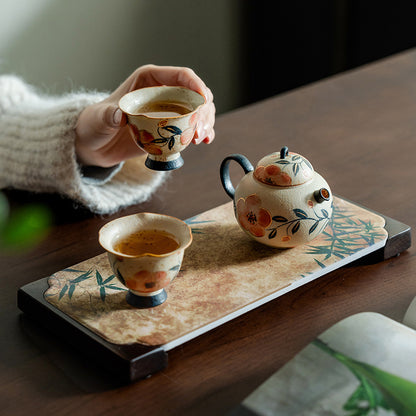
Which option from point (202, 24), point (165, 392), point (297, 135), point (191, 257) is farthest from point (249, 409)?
point (202, 24)

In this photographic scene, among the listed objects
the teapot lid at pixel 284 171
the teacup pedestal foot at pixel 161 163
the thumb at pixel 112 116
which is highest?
the thumb at pixel 112 116

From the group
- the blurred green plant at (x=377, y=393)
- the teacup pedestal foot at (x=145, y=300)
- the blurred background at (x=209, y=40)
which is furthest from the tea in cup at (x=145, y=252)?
the blurred background at (x=209, y=40)

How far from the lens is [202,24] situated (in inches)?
103

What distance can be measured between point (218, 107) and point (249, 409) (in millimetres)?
2303

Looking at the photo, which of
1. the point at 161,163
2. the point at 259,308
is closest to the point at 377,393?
the point at 259,308

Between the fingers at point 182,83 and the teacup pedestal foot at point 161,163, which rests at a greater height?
the fingers at point 182,83

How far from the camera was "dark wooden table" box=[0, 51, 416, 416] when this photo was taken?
703 mm

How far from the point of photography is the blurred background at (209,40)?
2.29 metres

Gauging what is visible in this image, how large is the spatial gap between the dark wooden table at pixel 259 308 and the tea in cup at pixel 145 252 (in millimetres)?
83

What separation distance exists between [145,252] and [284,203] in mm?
191

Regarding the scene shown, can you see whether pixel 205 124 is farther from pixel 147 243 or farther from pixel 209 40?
pixel 209 40

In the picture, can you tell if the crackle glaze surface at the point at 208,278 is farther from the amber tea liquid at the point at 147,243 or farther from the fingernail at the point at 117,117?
the fingernail at the point at 117,117

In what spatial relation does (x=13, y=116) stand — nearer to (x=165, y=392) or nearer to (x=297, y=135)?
(x=297, y=135)

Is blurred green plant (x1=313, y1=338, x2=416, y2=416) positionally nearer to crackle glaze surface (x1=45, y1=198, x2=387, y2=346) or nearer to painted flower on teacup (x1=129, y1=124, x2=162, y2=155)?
crackle glaze surface (x1=45, y1=198, x2=387, y2=346)
